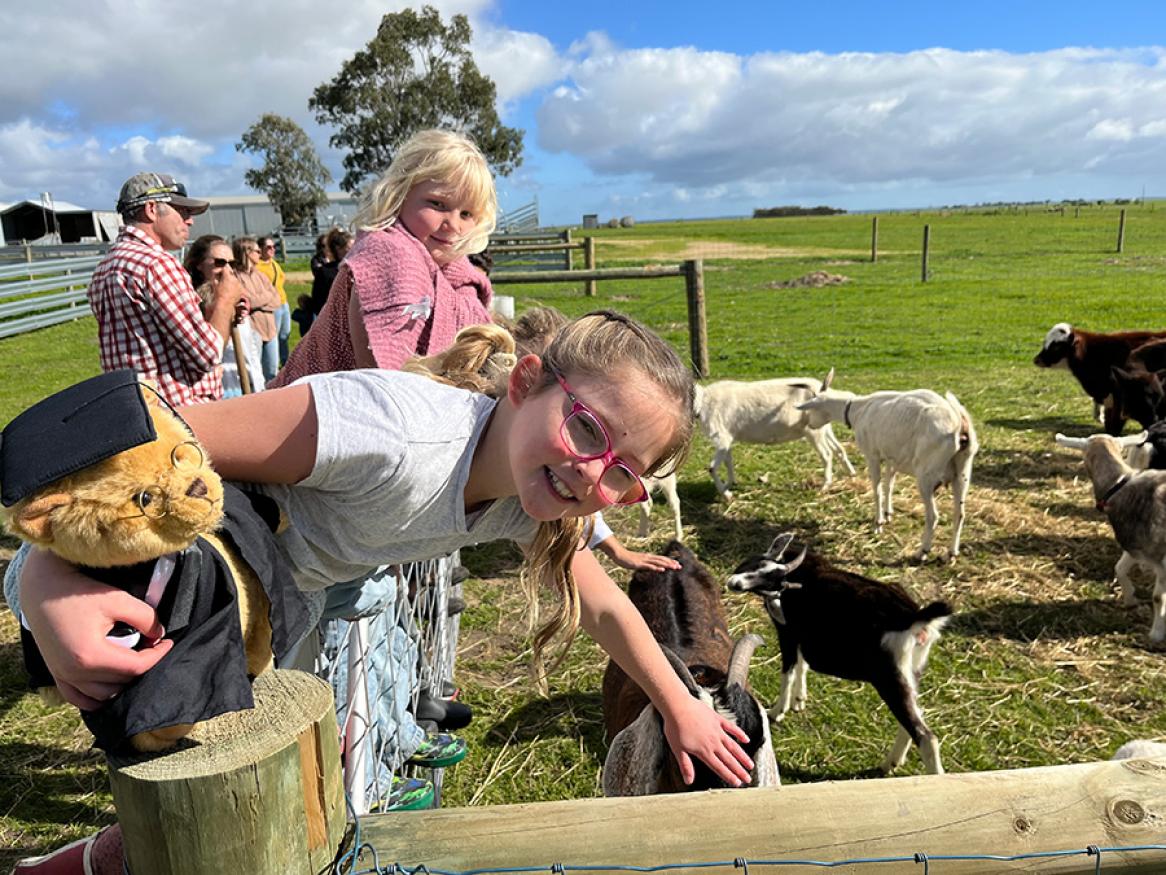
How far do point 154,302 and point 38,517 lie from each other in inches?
122

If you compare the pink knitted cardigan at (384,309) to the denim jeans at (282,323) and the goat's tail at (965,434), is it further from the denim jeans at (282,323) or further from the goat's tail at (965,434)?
the denim jeans at (282,323)

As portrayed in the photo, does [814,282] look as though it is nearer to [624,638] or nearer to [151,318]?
[151,318]

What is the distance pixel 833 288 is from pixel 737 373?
41.8 ft

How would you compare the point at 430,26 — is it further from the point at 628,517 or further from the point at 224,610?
the point at 224,610

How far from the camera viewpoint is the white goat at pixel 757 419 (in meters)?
7.20

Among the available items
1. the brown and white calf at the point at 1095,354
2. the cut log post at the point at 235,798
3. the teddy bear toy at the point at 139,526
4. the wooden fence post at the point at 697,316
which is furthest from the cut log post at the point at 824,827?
the wooden fence post at the point at 697,316

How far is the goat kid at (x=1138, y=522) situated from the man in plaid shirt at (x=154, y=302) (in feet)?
16.9

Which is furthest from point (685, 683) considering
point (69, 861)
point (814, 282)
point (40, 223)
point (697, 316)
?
point (40, 223)

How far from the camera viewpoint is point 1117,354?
9.07 metres

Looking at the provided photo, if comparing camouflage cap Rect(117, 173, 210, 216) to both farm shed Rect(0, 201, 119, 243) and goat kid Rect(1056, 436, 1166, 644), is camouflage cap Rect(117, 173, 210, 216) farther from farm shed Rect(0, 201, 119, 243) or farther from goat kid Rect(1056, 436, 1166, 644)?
farm shed Rect(0, 201, 119, 243)

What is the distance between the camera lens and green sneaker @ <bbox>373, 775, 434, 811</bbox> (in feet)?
8.91


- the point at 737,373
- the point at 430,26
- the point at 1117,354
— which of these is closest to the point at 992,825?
the point at 1117,354

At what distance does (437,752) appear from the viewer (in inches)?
121

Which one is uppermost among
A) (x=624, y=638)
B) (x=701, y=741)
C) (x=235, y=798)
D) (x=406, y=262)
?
(x=406, y=262)
